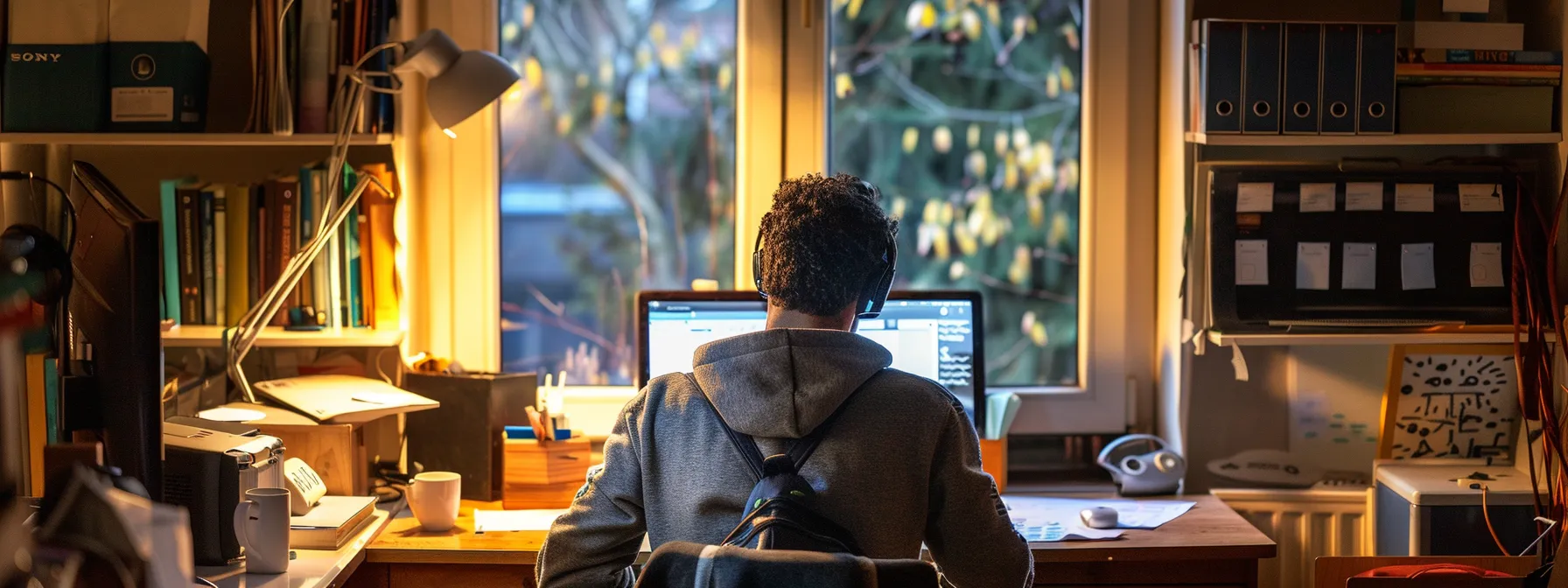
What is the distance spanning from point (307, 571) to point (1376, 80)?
78.3 inches

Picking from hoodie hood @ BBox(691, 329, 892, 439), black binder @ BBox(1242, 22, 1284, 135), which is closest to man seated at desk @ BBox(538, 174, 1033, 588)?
hoodie hood @ BBox(691, 329, 892, 439)

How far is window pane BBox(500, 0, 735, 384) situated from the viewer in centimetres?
263

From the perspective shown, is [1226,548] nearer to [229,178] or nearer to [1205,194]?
[1205,194]

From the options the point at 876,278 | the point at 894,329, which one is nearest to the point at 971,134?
the point at 894,329

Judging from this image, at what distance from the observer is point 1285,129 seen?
2365mm

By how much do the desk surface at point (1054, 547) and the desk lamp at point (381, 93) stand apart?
1.54ft

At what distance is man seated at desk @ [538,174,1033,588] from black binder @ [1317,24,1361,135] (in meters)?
1.24

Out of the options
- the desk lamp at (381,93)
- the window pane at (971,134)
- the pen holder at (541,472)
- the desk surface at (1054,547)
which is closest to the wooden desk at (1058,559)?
the desk surface at (1054,547)

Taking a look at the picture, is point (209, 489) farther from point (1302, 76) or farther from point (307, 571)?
point (1302, 76)

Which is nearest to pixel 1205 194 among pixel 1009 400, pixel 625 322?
pixel 1009 400

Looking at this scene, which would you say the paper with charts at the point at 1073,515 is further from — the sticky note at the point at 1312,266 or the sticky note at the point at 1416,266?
the sticky note at the point at 1416,266

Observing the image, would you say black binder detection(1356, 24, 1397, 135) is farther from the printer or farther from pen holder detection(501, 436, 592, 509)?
the printer

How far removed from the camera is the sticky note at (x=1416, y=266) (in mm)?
2439

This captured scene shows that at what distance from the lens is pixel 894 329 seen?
244cm
